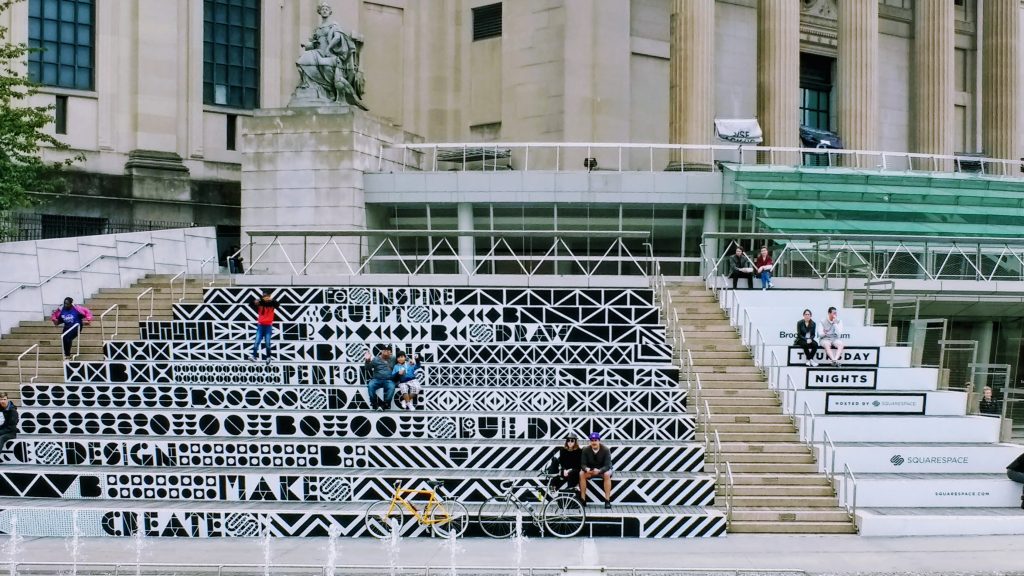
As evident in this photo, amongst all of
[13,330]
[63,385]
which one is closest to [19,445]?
[63,385]

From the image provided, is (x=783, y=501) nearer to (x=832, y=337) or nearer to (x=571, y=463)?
(x=571, y=463)

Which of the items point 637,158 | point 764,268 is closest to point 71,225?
point 637,158

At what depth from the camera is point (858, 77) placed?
1966 inches

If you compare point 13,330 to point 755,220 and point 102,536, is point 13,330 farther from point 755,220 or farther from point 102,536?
point 755,220

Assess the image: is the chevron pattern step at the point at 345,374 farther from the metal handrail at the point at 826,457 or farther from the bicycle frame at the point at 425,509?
the bicycle frame at the point at 425,509

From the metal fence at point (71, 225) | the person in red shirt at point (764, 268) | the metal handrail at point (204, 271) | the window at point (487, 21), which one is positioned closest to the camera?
the person in red shirt at point (764, 268)

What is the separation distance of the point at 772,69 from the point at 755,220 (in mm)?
9976

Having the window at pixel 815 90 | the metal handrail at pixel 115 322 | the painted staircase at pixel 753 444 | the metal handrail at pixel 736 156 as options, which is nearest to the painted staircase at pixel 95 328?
the metal handrail at pixel 115 322

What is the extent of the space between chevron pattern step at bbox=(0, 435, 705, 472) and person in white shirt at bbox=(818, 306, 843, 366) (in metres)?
5.28

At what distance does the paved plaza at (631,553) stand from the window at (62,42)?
101 ft

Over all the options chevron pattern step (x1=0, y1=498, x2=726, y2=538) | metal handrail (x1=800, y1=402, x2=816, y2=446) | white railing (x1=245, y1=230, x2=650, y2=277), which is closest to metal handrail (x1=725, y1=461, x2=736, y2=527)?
chevron pattern step (x1=0, y1=498, x2=726, y2=538)

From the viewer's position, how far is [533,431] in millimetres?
26406

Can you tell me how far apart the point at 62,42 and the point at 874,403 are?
113 feet

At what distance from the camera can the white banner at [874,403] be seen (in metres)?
27.9
